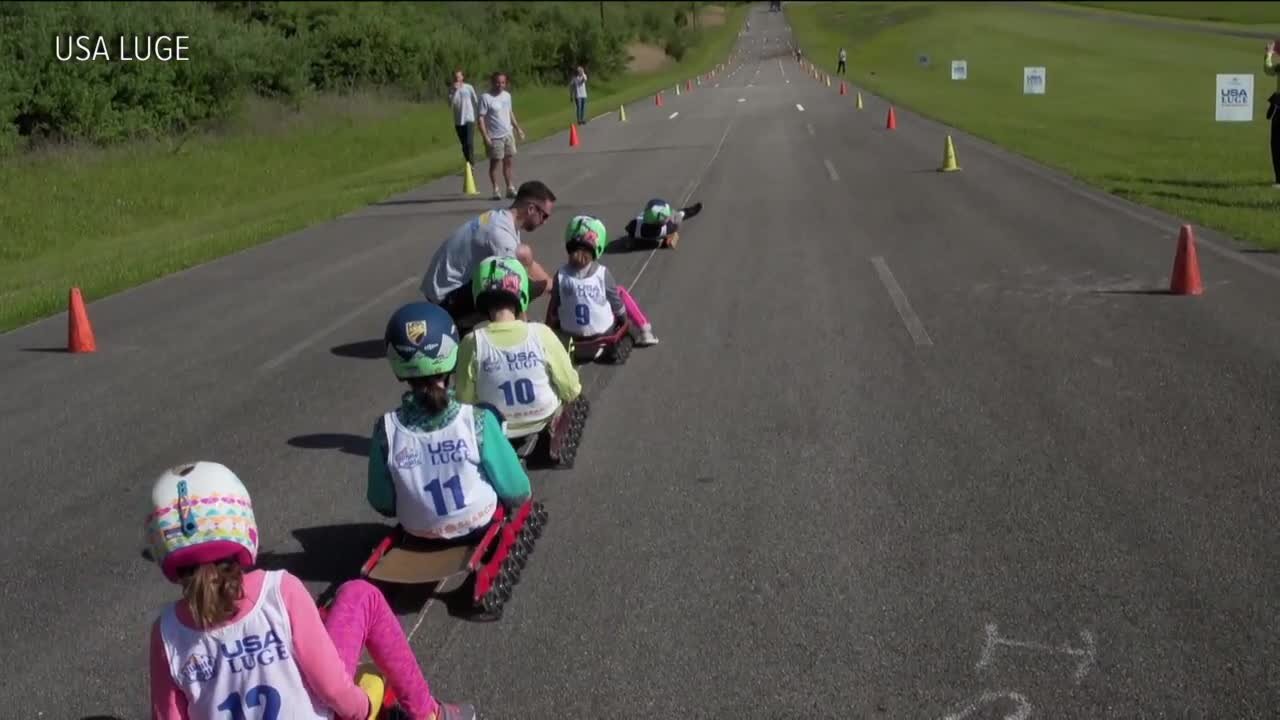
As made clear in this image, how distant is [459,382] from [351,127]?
30590mm

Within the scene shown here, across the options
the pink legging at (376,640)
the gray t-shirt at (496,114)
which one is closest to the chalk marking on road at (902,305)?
the pink legging at (376,640)

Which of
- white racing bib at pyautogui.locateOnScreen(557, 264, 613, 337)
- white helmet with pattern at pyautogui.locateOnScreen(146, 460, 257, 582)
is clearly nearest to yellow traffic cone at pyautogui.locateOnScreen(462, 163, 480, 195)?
white racing bib at pyautogui.locateOnScreen(557, 264, 613, 337)

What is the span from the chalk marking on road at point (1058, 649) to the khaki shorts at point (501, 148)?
16.9 meters

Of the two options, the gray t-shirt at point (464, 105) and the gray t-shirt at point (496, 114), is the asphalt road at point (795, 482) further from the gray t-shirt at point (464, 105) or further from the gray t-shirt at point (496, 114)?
the gray t-shirt at point (464, 105)

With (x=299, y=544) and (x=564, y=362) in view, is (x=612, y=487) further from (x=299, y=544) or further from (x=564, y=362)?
(x=299, y=544)

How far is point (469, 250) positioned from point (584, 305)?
974 mm

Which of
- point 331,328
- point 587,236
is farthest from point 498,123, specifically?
point 587,236

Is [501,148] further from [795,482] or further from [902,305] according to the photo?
[795,482]

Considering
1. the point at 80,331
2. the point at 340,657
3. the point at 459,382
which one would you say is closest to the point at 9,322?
the point at 80,331

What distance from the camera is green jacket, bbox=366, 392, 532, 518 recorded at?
5.51m

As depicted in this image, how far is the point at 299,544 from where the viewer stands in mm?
6484

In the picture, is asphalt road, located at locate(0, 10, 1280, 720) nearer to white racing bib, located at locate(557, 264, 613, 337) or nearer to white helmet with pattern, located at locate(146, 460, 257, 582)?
white racing bib, located at locate(557, 264, 613, 337)

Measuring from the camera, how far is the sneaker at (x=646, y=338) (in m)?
10.4

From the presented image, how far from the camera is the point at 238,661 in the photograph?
3641 mm
